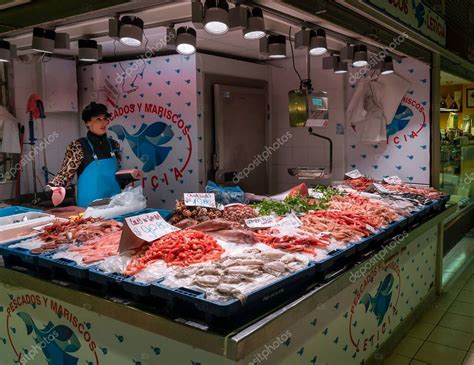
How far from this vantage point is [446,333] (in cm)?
402

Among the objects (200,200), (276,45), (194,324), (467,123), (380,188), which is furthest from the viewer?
(467,123)

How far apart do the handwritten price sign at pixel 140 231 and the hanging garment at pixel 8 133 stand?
3.36 metres

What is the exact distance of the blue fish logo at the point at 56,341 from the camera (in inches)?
95.3

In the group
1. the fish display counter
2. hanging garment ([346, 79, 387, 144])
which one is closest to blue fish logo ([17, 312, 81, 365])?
the fish display counter

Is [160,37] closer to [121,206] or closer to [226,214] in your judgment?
[121,206]

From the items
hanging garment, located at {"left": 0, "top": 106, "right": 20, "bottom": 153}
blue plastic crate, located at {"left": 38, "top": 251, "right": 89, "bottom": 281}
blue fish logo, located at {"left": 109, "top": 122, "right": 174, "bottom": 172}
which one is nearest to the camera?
blue plastic crate, located at {"left": 38, "top": 251, "right": 89, "bottom": 281}

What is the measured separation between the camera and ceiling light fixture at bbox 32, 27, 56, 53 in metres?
2.97

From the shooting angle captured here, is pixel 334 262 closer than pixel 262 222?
Yes

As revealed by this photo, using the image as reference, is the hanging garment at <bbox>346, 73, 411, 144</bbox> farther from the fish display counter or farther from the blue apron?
the blue apron

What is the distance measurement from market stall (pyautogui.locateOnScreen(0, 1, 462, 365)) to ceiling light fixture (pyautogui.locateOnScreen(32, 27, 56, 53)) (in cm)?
41

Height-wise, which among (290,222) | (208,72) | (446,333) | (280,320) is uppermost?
(208,72)

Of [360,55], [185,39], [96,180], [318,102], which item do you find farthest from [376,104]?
[96,180]

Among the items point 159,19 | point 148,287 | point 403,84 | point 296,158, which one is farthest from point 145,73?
point 148,287

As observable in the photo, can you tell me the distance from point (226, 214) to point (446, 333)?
2.39m
